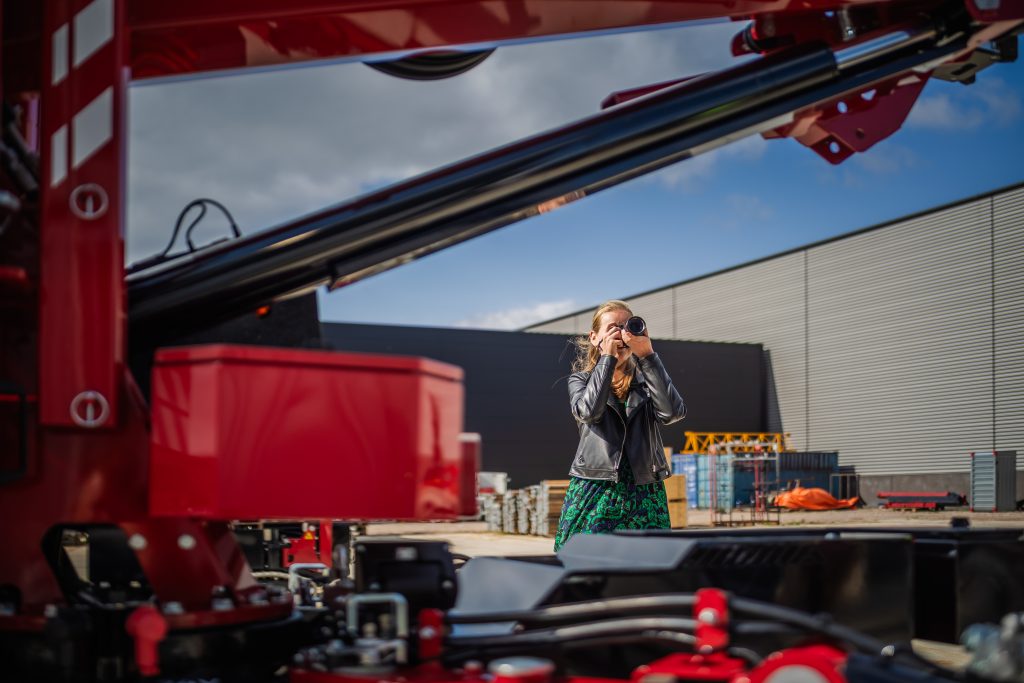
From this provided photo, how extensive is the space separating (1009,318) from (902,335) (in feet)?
12.5

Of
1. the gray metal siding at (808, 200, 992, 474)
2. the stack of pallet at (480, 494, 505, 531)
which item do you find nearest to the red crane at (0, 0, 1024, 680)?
the stack of pallet at (480, 494, 505, 531)

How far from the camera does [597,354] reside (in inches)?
156

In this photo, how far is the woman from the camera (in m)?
3.69

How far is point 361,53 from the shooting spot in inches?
103

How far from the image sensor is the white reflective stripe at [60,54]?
216 cm

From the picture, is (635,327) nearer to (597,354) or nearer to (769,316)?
(597,354)

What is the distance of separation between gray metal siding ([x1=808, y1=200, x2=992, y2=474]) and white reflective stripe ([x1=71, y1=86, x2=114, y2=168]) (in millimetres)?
31428

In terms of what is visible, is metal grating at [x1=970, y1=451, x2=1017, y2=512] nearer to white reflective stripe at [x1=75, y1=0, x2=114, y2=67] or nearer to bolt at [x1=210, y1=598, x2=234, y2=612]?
bolt at [x1=210, y1=598, x2=234, y2=612]

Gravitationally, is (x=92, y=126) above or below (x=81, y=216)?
above

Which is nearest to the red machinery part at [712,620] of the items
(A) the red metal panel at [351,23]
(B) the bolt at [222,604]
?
(B) the bolt at [222,604]

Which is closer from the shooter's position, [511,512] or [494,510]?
[511,512]

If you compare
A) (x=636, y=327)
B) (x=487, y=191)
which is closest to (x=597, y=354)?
(x=636, y=327)

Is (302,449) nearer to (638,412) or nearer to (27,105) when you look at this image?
(27,105)

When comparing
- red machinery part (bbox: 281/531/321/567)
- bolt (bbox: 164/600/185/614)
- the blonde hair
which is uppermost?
the blonde hair
